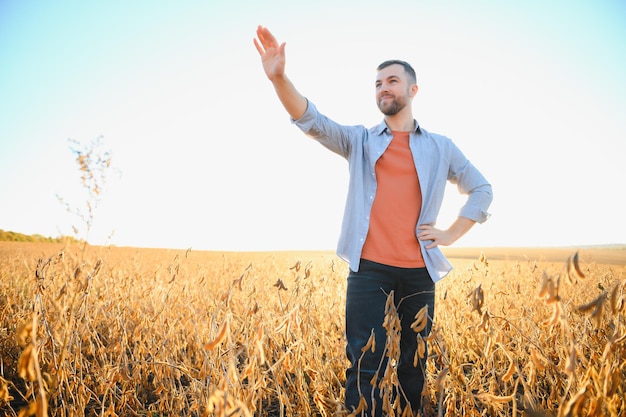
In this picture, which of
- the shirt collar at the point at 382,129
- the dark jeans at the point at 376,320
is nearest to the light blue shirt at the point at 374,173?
the shirt collar at the point at 382,129

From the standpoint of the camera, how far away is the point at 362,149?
230 cm

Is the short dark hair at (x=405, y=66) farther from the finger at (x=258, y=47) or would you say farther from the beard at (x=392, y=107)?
the finger at (x=258, y=47)

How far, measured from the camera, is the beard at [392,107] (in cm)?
236

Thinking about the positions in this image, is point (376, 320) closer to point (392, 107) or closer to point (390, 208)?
point (390, 208)

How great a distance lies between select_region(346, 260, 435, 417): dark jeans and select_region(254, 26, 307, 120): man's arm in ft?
3.08

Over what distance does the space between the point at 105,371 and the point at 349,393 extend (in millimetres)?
1454

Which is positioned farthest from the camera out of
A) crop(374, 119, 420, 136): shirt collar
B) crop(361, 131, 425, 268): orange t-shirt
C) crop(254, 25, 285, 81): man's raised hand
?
crop(374, 119, 420, 136): shirt collar

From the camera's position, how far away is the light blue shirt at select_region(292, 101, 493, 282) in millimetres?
2129

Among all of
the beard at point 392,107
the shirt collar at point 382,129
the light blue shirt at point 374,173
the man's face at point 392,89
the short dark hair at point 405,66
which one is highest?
the short dark hair at point 405,66

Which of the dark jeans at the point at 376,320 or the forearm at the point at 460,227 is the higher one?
the forearm at the point at 460,227

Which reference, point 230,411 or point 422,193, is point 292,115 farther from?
point 230,411

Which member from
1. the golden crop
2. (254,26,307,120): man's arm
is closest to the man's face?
(254,26,307,120): man's arm

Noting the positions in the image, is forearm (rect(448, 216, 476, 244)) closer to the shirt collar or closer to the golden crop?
the golden crop

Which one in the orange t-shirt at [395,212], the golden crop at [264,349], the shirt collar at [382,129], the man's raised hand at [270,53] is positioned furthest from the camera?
the shirt collar at [382,129]
